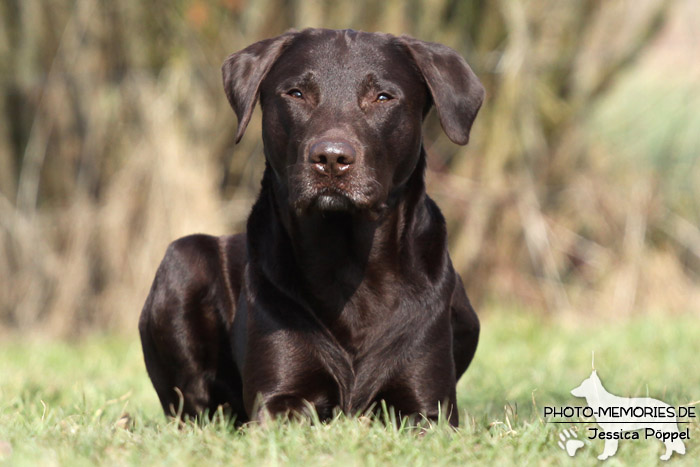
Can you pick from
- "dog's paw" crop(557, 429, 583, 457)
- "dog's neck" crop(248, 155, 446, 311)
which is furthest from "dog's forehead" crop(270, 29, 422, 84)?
"dog's paw" crop(557, 429, 583, 457)

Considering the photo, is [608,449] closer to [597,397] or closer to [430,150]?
[597,397]

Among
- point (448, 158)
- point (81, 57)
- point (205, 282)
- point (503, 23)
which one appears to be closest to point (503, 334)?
point (448, 158)

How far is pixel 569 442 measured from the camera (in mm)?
2709

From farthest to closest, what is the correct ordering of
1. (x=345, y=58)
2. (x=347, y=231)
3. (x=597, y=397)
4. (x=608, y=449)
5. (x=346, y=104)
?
(x=347, y=231), (x=345, y=58), (x=346, y=104), (x=597, y=397), (x=608, y=449)

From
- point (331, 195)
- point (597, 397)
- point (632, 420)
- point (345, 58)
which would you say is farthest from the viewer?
point (345, 58)

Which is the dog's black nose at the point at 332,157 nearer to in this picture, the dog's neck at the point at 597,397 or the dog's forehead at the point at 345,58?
the dog's forehead at the point at 345,58

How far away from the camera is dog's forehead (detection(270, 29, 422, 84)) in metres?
3.55

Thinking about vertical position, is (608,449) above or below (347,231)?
below

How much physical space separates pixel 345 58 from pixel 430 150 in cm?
499

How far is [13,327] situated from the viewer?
8.67m

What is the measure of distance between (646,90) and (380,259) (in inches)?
217

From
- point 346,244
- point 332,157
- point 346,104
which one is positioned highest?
A: point 346,104

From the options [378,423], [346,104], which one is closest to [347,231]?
[346,104]

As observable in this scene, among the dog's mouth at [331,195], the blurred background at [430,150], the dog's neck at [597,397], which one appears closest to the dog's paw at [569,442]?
the dog's neck at [597,397]
